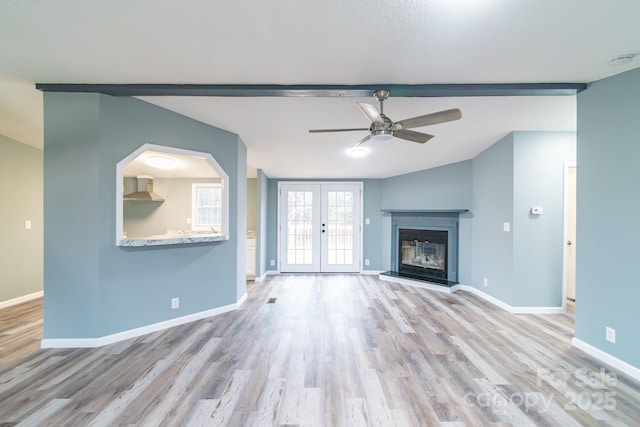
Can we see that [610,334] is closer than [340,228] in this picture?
Yes

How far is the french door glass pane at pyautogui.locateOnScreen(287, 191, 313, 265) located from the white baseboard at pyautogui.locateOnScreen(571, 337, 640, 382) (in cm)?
460

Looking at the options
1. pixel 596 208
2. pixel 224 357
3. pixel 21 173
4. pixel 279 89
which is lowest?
pixel 224 357

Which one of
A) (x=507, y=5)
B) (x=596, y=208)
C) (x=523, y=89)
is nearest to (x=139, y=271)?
(x=507, y=5)

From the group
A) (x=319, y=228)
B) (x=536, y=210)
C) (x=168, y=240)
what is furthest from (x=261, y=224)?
(x=536, y=210)

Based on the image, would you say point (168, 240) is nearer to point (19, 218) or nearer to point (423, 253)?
point (19, 218)

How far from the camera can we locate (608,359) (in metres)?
2.36

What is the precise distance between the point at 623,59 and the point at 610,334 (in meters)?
2.33

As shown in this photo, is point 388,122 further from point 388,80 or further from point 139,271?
point 139,271

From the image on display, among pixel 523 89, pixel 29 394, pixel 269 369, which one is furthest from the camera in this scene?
pixel 523 89

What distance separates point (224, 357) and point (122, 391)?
0.77 metres

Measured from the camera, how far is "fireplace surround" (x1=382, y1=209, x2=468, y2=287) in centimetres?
513

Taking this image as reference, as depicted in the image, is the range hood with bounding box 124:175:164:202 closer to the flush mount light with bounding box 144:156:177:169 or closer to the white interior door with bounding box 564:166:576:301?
the flush mount light with bounding box 144:156:177:169

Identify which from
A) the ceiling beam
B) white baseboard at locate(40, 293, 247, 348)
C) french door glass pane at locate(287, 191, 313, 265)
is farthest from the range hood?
white baseboard at locate(40, 293, 247, 348)

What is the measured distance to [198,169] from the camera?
17.3ft
